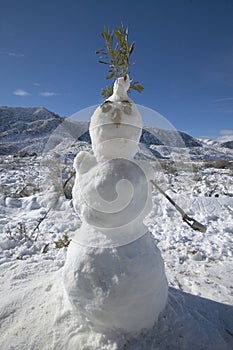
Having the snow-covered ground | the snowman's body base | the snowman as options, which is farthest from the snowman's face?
the snowman's body base

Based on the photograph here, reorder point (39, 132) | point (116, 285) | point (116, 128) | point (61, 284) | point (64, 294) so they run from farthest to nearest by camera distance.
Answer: point (39, 132)
point (61, 284)
point (64, 294)
point (116, 128)
point (116, 285)

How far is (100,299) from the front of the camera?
1.47 meters

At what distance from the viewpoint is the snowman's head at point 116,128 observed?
1.56 m

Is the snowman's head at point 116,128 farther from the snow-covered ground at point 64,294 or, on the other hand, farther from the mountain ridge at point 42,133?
the snow-covered ground at point 64,294

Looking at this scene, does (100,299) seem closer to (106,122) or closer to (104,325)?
(104,325)

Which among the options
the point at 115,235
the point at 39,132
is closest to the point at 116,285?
the point at 115,235

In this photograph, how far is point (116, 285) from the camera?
1.46 meters

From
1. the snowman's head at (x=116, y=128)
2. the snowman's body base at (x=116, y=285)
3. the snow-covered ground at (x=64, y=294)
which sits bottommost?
the snow-covered ground at (x=64, y=294)

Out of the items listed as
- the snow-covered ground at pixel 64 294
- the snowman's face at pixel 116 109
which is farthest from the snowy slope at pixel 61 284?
the snowman's face at pixel 116 109

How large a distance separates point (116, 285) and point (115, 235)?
0.32 m

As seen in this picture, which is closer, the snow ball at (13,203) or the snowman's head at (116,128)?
the snowman's head at (116,128)

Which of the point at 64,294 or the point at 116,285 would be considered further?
the point at 64,294

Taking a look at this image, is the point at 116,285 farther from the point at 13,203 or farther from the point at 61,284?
the point at 13,203

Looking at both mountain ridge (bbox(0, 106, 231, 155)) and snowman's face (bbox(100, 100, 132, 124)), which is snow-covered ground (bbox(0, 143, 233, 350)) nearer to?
mountain ridge (bbox(0, 106, 231, 155))
